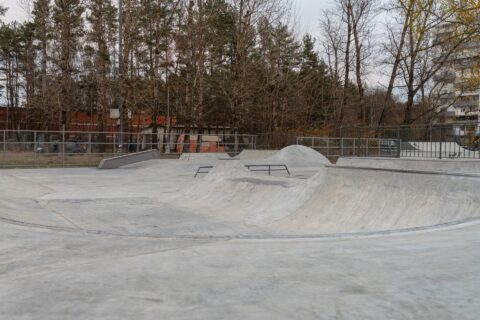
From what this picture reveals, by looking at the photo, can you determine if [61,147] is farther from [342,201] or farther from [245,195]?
[342,201]

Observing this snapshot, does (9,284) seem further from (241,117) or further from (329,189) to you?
(241,117)

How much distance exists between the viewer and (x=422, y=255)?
5.17m

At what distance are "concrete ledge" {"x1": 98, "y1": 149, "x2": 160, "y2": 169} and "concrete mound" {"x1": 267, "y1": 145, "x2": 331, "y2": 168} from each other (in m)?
7.30

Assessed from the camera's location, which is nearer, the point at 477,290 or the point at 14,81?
the point at 477,290

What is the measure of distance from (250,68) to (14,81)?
127 ft

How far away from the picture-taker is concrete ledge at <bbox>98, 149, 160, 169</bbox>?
25.2 m

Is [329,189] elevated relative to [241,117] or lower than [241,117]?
lower

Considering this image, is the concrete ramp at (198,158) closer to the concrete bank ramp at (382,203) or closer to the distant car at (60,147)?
the distant car at (60,147)

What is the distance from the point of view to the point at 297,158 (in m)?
25.6

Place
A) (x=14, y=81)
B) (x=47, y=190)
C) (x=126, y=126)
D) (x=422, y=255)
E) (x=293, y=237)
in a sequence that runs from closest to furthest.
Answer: (x=422, y=255) → (x=293, y=237) → (x=47, y=190) → (x=126, y=126) → (x=14, y=81)

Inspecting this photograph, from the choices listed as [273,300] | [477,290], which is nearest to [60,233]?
[273,300]

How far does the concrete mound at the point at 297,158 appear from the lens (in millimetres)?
25266

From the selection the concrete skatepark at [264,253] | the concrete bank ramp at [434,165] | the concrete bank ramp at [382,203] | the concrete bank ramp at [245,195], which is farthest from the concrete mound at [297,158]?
the concrete bank ramp at [382,203]

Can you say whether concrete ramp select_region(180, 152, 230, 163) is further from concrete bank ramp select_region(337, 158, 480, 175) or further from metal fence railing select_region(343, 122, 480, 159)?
concrete bank ramp select_region(337, 158, 480, 175)
